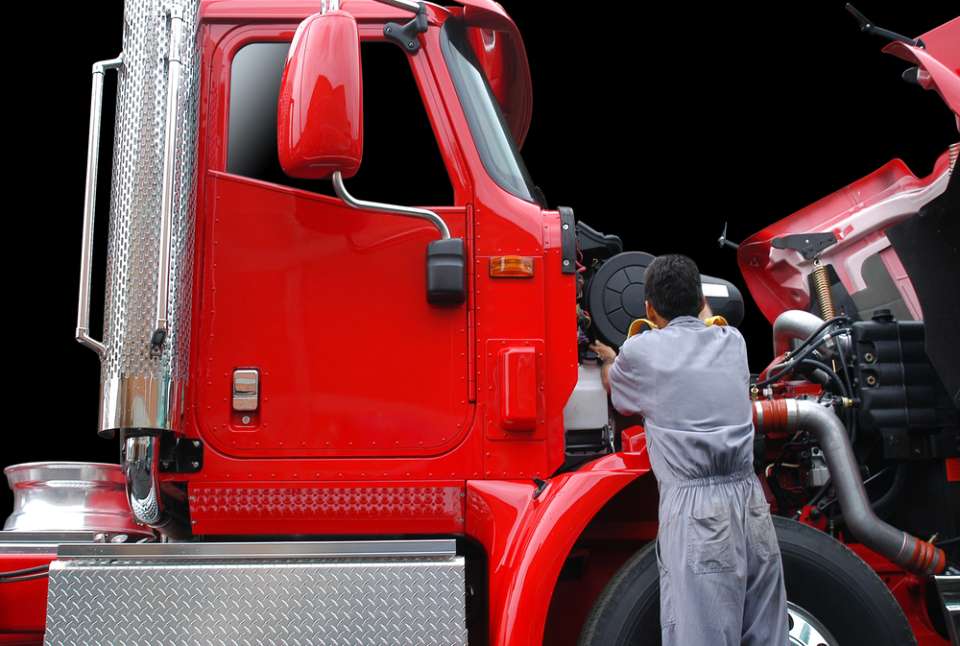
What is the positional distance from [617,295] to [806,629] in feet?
4.97

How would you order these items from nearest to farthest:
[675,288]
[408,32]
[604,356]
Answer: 1. [675,288]
2. [408,32]
3. [604,356]

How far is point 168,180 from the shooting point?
3484 millimetres

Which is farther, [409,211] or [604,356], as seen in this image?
[604,356]

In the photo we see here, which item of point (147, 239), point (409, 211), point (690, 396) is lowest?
point (690, 396)

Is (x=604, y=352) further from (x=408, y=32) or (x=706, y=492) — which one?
(x=408, y=32)

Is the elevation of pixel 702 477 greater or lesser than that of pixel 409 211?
lesser

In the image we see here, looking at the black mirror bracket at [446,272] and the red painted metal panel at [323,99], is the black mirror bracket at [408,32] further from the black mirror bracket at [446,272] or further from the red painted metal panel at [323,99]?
the black mirror bracket at [446,272]

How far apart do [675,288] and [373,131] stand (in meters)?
1.37

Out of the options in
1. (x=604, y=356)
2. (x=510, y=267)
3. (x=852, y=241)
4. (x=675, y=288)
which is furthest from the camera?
(x=852, y=241)

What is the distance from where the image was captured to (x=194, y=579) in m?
3.25

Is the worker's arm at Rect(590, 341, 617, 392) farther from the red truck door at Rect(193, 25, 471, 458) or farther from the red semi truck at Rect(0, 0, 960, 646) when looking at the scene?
the red truck door at Rect(193, 25, 471, 458)

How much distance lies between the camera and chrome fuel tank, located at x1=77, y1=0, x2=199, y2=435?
11.2 ft

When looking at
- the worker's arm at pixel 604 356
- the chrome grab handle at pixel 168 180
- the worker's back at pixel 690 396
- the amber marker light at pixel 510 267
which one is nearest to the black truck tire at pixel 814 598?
the worker's back at pixel 690 396

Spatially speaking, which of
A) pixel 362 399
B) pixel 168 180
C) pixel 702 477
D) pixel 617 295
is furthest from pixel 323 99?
pixel 702 477
